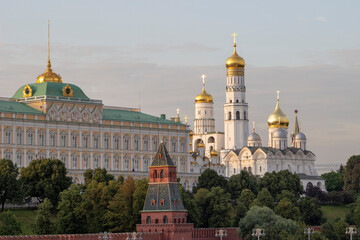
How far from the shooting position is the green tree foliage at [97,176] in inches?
5837

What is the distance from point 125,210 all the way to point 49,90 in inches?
1359

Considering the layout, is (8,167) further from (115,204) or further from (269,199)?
(269,199)

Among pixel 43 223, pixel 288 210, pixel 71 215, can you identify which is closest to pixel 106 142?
pixel 288 210

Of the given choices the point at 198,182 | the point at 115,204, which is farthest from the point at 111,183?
the point at 198,182

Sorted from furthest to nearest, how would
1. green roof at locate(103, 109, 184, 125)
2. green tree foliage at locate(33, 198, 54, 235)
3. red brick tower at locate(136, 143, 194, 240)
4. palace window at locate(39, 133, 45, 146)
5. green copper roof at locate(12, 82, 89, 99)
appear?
green roof at locate(103, 109, 184, 125) < green copper roof at locate(12, 82, 89, 99) < palace window at locate(39, 133, 45, 146) < green tree foliage at locate(33, 198, 54, 235) < red brick tower at locate(136, 143, 194, 240)

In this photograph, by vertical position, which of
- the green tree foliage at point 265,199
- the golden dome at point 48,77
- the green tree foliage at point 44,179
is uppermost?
the golden dome at point 48,77

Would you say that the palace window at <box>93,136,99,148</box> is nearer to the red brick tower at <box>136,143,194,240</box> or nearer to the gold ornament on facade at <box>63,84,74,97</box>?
the gold ornament on facade at <box>63,84,74,97</box>

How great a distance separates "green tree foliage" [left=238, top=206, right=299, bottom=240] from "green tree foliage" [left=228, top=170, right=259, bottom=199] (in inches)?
1178

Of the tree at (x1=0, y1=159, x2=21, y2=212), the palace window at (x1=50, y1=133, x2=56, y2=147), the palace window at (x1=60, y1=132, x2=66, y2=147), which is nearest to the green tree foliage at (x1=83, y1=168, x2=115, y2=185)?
the palace window at (x1=50, y1=133, x2=56, y2=147)

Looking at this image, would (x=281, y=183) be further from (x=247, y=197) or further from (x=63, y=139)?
(x=63, y=139)

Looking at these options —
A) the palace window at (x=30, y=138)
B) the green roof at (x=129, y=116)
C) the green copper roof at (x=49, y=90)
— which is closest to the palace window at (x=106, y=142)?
the green roof at (x=129, y=116)

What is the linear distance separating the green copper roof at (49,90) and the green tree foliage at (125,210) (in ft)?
104

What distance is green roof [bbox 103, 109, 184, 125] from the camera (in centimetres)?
17312

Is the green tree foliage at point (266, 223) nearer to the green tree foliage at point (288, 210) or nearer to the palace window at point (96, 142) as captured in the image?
the green tree foliage at point (288, 210)
